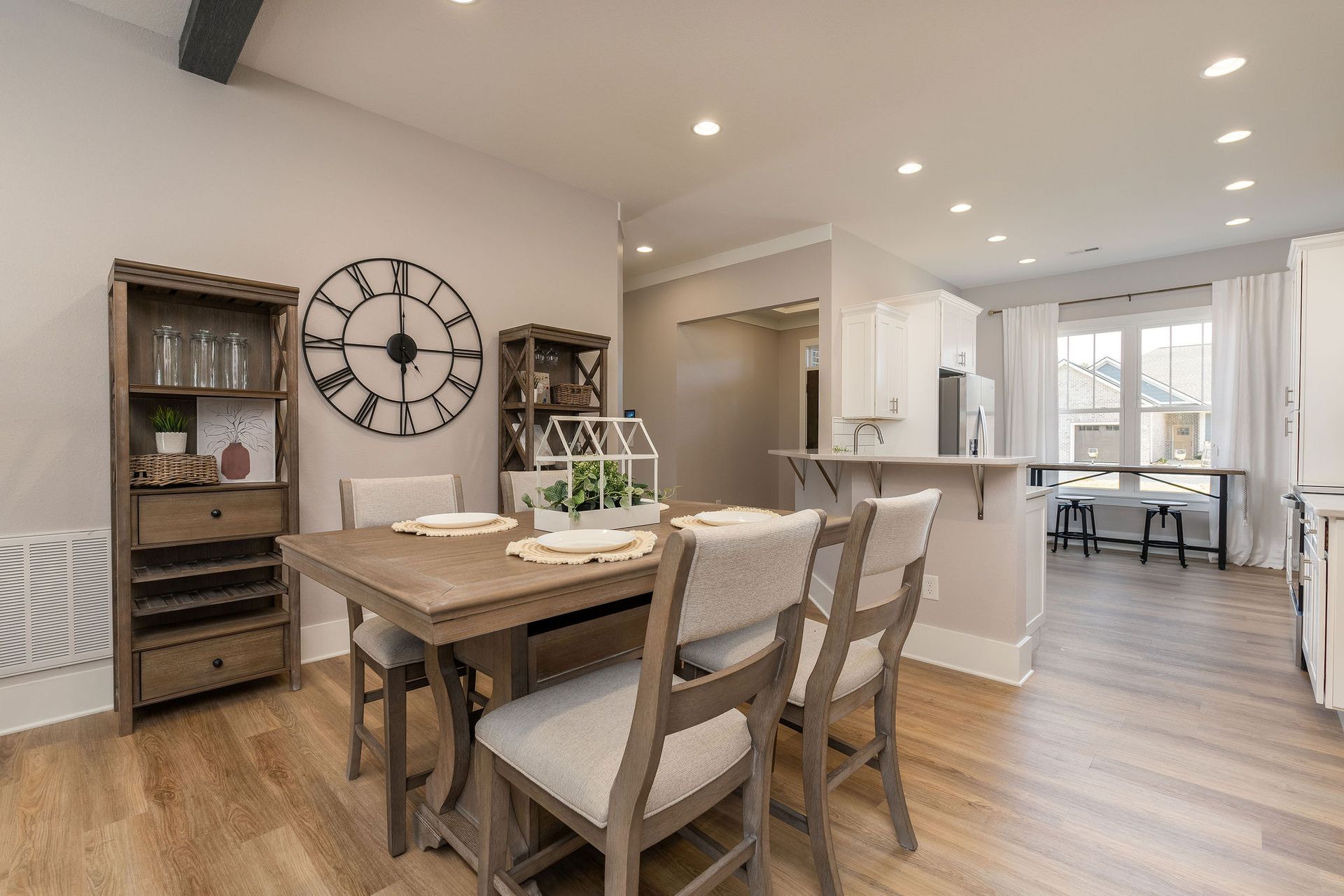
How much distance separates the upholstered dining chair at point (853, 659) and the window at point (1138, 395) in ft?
18.6

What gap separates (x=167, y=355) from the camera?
2.39 metres

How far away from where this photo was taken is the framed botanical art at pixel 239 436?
8.50 ft

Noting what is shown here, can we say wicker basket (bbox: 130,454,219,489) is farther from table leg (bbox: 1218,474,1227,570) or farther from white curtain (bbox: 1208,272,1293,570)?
white curtain (bbox: 1208,272,1293,570)

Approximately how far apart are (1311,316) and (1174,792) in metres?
2.29

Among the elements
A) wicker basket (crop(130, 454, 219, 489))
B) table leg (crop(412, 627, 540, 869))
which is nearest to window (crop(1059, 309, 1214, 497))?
table leg (crop(412, 627, 540, 869))

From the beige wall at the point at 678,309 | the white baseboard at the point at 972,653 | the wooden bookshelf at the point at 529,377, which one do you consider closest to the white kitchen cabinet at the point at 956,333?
the beige wall at the point at 678,309

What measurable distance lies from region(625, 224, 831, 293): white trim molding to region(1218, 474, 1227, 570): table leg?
3.80 meters

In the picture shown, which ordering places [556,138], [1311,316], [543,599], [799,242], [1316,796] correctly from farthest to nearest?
[799,242]
[556,138]
[1311,316]
[1316,796]
[543,599]

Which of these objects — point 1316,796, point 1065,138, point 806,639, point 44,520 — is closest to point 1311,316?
point 1065,138

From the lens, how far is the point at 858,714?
2.35 metres

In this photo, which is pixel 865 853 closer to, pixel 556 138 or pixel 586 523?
pixel 586 523

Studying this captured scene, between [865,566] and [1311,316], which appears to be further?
[1311,316]

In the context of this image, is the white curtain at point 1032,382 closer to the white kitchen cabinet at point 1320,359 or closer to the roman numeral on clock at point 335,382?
the white kitchen cabinet at point 1320,359

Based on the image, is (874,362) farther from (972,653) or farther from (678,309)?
(972,653)
